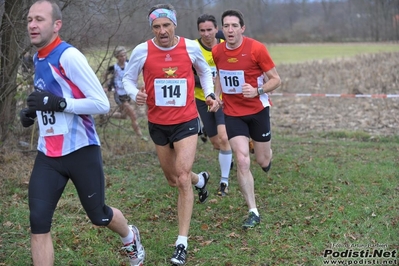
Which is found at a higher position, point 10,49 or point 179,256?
point 10,49

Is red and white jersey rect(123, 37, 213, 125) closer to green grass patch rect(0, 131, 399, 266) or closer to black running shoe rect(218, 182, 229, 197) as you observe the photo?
green grass patch rect(0, 131, 399, 266)

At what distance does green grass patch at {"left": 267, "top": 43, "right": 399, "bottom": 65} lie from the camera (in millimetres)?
31172

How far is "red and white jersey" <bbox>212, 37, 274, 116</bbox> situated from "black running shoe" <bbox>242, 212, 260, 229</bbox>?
1186 mm

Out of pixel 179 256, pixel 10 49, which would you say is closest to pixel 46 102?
pixel 179 256

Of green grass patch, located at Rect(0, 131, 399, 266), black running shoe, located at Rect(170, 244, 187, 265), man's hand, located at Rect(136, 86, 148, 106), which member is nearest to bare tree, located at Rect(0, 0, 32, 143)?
green grass patch, located at Rect(0, 131, 399, 266)

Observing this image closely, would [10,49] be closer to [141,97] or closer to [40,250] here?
[141,97]

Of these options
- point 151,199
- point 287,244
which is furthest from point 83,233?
point 287,244

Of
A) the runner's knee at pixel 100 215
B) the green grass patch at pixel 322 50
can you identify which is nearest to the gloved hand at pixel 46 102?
the runner's knee at pixel 100 215

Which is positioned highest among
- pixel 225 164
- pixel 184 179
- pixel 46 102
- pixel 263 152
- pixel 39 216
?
pixel 46 102

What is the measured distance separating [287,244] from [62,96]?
2731mm

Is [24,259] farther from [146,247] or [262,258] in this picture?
[262,258]

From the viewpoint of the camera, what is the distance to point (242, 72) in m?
6.59

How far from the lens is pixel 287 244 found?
5664mm

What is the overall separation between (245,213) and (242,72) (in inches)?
66.4
